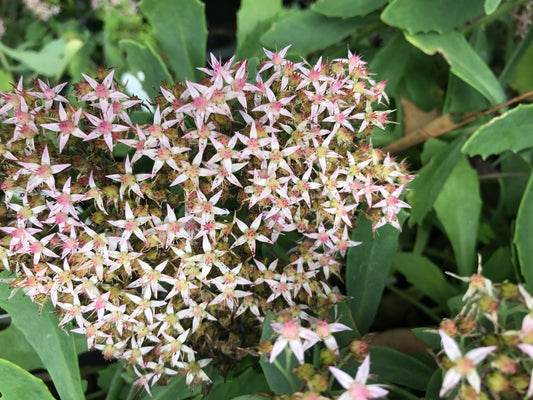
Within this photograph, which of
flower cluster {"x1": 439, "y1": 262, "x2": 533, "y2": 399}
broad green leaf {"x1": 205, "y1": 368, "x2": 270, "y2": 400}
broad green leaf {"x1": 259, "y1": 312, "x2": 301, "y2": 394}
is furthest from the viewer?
broad green leaf {"x1": 205, "y1": 368, "x2": 270, "y2": 400}

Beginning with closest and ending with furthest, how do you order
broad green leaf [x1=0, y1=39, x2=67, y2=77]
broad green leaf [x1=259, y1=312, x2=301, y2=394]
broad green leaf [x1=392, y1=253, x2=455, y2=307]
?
broad green leaf [x1=259, y1=312, x2=301, y2=394] → broad green leaf [x1=392, y1=253, x2=455, y2=307] → broad green leaf [x1=0, y1=39, x2=67, y2=77]

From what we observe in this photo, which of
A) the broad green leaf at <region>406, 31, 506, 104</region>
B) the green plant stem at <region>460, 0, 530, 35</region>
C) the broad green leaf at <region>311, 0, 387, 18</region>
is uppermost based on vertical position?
the broad green leaf at <region>311, 0, 387, 18</region>

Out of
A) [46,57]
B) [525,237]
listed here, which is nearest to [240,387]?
[525,237]

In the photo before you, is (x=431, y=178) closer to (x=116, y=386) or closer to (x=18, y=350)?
(x=116, y=386)

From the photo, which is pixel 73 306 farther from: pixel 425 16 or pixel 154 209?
pixel 425 16

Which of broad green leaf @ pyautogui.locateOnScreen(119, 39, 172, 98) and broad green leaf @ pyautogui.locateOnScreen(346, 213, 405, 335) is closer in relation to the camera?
broad green leaf @ pyautogui.locateOnScreen(346, 213, 405, 335)

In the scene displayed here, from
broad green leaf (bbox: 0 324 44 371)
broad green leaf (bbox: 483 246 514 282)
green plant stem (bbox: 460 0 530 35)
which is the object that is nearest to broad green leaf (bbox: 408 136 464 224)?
broad green leaf (bbox: 483 246 514 282)

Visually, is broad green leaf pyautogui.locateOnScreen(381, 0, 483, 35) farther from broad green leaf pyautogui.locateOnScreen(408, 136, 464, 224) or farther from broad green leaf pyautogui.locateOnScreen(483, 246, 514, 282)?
broad green leaf pyautogui.locateOnScreen(483, 246, 514, 282)
